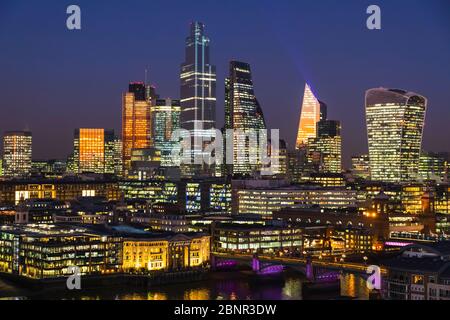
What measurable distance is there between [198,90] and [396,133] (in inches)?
1399

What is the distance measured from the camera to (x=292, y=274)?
35719mm

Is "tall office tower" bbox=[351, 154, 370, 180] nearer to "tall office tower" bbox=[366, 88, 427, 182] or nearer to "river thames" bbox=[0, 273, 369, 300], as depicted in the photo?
"tall office tower" bbox=[366, 88, 427, 182]

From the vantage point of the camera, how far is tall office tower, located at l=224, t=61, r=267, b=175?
108 meters

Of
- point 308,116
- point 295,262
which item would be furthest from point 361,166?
point 295,262

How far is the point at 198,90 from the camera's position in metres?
119

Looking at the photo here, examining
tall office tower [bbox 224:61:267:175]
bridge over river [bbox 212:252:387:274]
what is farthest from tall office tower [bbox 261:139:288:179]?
bridge over river [bbox 212:252:387:274]

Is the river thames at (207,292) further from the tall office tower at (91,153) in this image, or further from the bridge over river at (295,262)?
the tall office tower at (91,153)

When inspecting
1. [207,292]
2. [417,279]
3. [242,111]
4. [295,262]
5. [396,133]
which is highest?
[242,111]

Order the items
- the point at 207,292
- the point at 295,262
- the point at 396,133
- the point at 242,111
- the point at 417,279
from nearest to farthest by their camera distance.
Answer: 1. the point at 417,279
2. the point at 207,292
3. the point at 295,262
4. the point at 396,133
5. the point at 242,111

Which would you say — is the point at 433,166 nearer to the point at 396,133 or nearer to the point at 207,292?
the point at 396,133

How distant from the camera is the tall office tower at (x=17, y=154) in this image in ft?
379

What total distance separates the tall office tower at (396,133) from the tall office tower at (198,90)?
2970 centimetres

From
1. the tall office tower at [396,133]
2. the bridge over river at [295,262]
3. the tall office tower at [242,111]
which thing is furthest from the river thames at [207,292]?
the tall office tower at [242,111]
